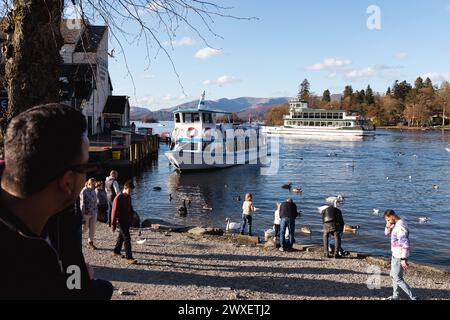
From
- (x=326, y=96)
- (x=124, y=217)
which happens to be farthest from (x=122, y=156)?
(x=326, y=96)

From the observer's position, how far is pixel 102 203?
15727mm

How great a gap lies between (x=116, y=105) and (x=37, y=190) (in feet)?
199

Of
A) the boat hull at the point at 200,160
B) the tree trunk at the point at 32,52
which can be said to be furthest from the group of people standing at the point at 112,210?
the boat hull at the point at 200,160

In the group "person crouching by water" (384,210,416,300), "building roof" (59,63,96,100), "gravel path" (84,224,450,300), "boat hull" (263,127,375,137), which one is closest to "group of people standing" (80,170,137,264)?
"gravel path" (84,224,450,300)

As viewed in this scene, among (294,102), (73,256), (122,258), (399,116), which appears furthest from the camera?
→ (399,116)

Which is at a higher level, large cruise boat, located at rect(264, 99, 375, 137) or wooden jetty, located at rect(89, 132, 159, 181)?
large cruise boat, located at rect(264, 99, 375, 137)

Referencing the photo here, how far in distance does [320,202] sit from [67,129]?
26327mm

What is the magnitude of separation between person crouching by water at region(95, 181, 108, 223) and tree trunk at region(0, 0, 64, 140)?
A: 9860mm

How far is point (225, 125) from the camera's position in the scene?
151 feet

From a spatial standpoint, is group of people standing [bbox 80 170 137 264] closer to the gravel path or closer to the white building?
the gravel path

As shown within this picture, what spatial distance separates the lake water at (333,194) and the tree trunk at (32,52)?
1360 centimetres

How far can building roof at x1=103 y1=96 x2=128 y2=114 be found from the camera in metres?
59.3
